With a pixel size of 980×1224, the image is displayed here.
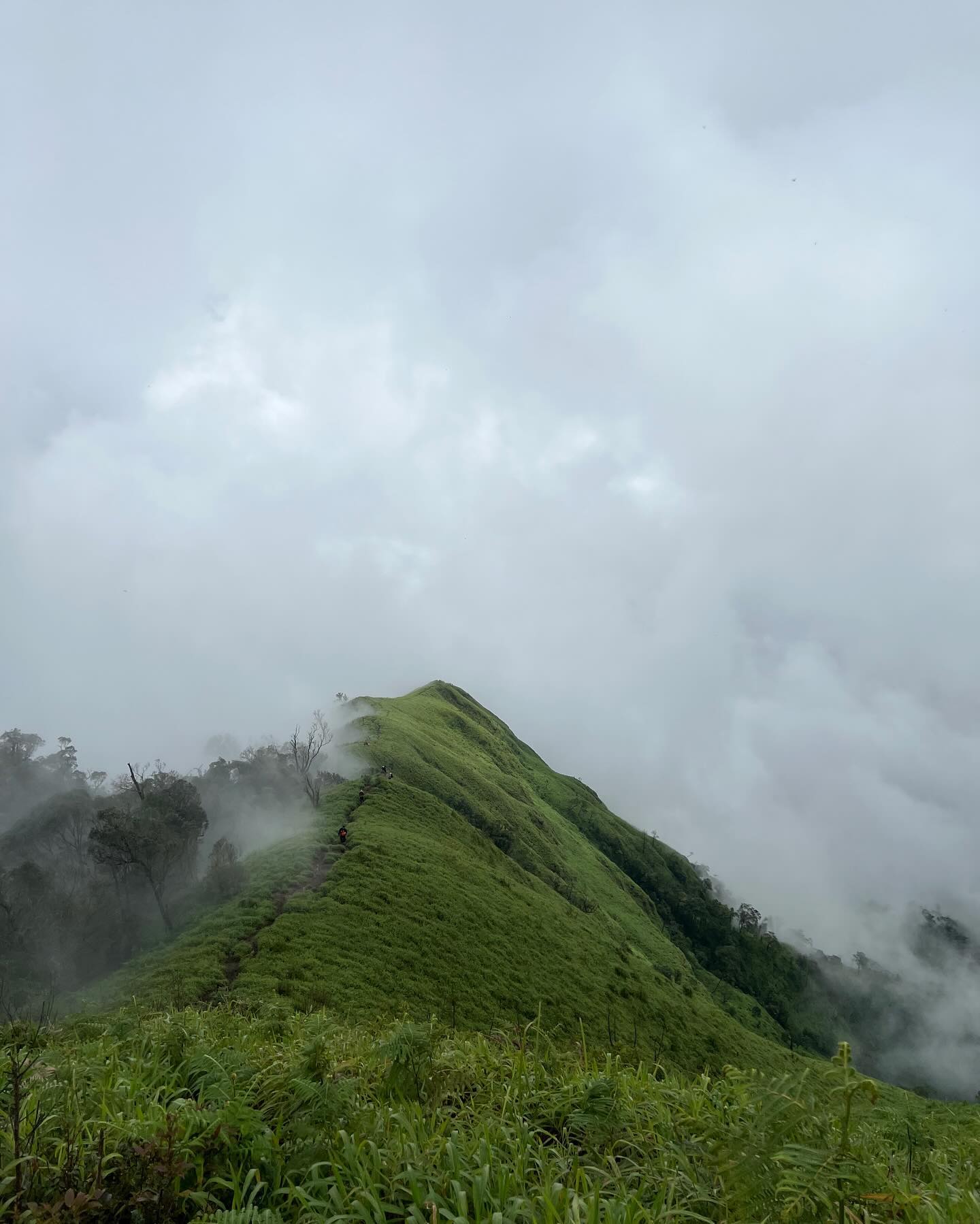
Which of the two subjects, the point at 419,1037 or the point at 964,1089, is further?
the point at 964,1089

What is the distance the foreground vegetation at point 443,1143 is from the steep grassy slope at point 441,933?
1391 millimetres

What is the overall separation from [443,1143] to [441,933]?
40.2 meters

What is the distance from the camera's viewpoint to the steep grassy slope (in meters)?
31.8

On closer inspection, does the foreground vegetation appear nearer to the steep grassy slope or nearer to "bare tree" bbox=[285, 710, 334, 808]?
the steep grassy slope

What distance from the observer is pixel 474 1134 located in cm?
493

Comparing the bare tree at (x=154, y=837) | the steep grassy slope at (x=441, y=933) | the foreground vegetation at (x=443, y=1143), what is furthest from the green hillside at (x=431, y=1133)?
the bare tree at (x=154, y=837)

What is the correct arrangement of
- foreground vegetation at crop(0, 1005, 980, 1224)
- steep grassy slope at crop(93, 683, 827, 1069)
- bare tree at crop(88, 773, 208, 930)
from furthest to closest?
bare tree at crop(88, 773, 208, 930) < steep grassy slope at crop(93, 683, 827, 1069) < foreground vegetation at crop(0, 1005, 980, 1224)

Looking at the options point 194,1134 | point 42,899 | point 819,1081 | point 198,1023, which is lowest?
point 42,899

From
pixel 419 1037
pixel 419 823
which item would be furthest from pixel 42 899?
pixel 419 1037

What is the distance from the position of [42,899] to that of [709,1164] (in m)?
51.9

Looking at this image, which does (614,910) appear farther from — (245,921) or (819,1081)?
(819,1081)

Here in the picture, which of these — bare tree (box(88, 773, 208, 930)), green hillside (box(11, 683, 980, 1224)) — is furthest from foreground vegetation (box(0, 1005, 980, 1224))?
bare tree (box(88, 773, 208, 930))

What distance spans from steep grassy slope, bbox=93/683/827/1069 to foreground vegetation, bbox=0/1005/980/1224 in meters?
1.39

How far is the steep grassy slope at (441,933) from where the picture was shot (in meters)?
31.8
